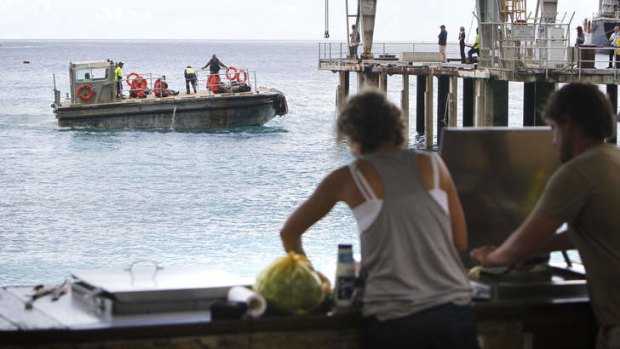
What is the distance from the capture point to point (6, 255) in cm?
1998

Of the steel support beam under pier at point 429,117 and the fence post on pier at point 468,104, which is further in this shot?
the steel support beam under pier at point 429,117

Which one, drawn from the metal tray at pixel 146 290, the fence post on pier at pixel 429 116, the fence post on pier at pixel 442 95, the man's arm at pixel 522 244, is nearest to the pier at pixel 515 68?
the fence post on pier at pixel 429 116

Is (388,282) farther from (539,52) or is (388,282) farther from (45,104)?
(45,104)

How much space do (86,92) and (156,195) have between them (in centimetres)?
879

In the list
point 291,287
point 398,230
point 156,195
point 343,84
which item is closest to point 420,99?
point 343,84

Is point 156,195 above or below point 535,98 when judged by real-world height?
below

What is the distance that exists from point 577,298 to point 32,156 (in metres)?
35.3

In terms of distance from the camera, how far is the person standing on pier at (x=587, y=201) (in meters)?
3.88

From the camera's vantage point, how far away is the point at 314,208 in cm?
379

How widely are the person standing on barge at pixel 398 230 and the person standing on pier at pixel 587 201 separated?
313 millimetres

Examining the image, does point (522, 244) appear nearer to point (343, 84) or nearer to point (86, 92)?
point (86, 92)

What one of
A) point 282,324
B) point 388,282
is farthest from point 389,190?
point 282,324

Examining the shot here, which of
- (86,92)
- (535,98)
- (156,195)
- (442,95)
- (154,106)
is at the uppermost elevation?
(535,98)

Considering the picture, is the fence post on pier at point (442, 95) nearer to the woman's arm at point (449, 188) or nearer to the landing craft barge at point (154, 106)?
the landing craft barge at point (154, 106)
